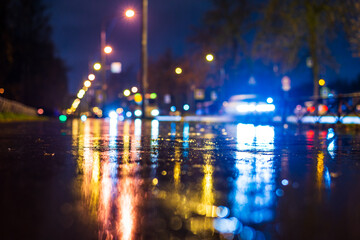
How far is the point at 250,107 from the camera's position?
36.6 m

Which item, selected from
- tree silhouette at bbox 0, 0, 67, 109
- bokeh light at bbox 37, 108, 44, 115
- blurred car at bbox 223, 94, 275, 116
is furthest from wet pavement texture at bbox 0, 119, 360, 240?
bokeh light at bbox 37, 108, 44, 115

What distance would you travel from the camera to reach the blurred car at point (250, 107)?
31.5 meters

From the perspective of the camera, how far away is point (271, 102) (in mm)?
28406

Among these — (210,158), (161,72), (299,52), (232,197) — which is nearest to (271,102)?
(299,52)

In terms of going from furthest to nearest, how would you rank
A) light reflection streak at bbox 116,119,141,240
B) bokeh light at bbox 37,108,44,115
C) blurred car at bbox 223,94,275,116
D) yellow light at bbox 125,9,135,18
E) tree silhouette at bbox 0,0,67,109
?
bokeh light at bbox 37,108,44,115
tree silhouette at bbox 0,0,67,109
yellow light at bbox 125,9,135,18
blurred car at bbox 223,94,275,116
light reflection streak at bbox 116,119,141,240

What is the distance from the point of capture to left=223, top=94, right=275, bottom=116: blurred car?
31484mm

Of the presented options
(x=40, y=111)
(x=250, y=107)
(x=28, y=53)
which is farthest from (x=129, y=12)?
(x=40, y=111)

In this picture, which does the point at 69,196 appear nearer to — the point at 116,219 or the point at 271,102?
the point at 116,219

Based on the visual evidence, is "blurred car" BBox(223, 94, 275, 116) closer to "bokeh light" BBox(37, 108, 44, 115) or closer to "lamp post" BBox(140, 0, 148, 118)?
"lamp post" BBox(140, 0, 148, 118)

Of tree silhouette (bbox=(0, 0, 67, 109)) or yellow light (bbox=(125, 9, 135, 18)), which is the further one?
tree silhouette (bbox=(0, 0, 67, 109))

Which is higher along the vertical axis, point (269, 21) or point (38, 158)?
point (269, 21)

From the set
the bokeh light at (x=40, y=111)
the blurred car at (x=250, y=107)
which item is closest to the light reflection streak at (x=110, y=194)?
the blurred car at (x=250, y=107)

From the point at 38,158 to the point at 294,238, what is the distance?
6.14m

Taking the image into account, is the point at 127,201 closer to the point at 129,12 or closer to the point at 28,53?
the point at 129,12
